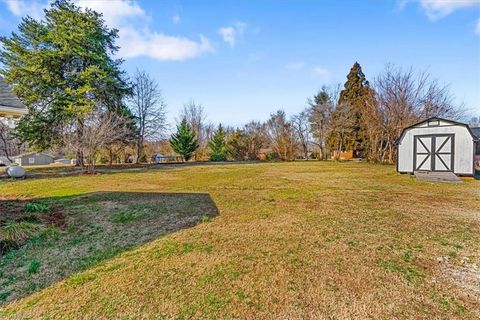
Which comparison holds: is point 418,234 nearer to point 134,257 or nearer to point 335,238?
point 335,238

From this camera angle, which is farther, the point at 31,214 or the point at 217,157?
the point at 217,157

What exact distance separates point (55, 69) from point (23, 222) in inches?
656

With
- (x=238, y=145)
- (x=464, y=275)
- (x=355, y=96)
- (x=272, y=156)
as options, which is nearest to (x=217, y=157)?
(x=238, y=145)

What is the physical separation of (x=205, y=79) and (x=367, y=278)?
17.8m

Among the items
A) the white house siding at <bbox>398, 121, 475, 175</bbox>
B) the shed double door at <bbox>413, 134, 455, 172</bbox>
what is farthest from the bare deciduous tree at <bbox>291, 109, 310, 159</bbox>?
the shed double door at <bbox>413, 134, 455, 172</bbox>

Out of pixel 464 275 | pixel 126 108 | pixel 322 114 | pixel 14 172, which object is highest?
pixel 322 114

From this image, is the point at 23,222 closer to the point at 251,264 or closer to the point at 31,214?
the point at 31,214

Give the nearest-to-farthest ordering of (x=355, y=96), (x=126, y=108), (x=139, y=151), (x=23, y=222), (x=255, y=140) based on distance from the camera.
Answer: (x=23, y=222)
(x=126, y=108)
(x=139, y=151)
(x=355, y=96)
(x=255, y=140)

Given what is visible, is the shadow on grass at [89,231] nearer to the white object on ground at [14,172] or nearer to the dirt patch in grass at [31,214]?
the dirt patch in grass at [31,214]

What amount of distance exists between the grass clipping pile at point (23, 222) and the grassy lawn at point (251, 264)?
175 mm

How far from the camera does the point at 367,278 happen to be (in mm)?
2752

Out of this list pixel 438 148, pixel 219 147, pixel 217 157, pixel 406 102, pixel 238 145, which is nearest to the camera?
pixel 438 148

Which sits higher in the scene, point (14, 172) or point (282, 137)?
point (282, 137)

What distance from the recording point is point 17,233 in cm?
399
